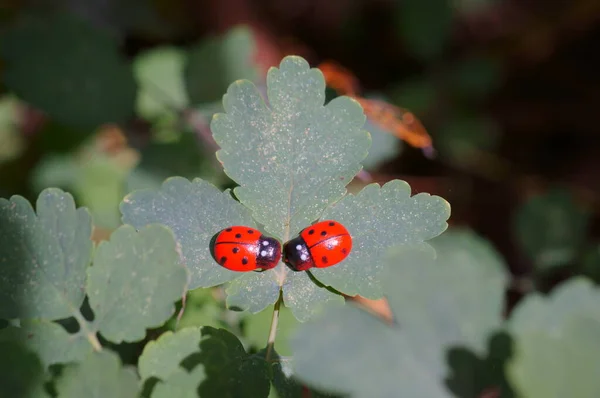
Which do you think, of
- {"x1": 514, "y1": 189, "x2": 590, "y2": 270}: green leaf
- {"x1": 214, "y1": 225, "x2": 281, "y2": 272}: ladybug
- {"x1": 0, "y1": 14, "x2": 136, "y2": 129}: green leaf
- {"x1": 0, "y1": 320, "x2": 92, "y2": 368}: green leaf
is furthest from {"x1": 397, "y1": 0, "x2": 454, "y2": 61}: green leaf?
{"x1": 0, "y1": 320, "x2": 92, "y2": 368}: green leaf

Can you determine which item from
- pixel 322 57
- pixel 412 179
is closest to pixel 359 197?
pixel 412 179

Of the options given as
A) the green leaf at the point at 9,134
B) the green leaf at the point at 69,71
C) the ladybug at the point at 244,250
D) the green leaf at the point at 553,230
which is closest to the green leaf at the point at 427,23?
the green leaf at the point at 553,230

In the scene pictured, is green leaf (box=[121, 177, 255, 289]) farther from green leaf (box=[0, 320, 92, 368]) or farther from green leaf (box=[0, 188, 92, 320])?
green leaf (box=[0, 320, 92, 368])

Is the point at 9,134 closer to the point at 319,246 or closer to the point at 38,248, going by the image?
the point at 38,248

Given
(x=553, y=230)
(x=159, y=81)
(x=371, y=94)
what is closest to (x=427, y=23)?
(x=371, y=94)

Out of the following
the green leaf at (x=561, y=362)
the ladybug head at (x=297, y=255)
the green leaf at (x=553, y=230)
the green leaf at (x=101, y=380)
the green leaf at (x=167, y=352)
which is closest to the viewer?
the green leaf at (x=561, y=362)

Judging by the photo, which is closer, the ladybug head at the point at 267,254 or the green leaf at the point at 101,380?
the green leaf at the point at 101,380

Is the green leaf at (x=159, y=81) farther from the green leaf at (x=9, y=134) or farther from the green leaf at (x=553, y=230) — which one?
the green leaf at (x=553, y=230)
